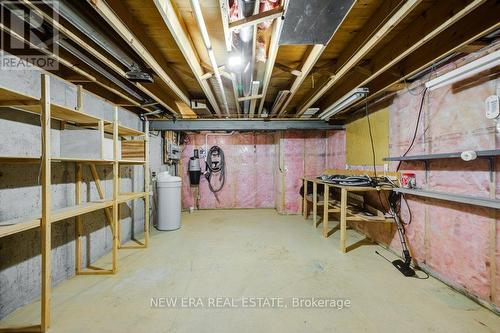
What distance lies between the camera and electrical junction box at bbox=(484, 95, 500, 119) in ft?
5.16

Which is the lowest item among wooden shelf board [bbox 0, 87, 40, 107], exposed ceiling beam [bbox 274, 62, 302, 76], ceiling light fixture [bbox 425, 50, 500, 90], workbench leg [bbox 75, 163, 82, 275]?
workbench leg [bbox 75, 163, 82, 275]

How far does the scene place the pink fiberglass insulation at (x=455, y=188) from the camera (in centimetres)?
168

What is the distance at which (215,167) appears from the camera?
532cm

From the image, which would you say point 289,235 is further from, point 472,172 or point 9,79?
point 9,79

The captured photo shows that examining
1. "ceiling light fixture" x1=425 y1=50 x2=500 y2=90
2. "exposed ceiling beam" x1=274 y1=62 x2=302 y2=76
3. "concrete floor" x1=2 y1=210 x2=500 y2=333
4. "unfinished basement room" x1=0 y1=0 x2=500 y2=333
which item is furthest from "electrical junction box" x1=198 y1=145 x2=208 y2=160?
"ceiling light fixture" x1=425 y1=50 x2=500 y2=90

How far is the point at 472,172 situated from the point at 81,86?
3973 mm

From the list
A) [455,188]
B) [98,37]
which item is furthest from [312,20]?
[455,188]

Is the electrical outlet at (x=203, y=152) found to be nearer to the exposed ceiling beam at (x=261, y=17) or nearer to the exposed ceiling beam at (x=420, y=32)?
the exposed ceiling beam at (x=420, y=32)

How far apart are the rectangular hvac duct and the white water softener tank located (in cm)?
291

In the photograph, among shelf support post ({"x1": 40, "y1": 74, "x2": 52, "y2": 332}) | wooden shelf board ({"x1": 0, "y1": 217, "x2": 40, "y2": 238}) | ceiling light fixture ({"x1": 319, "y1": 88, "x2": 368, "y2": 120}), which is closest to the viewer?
wooden shelf board ({"x1": 0, "y1": 217, "x2": 40, "y2": 238})

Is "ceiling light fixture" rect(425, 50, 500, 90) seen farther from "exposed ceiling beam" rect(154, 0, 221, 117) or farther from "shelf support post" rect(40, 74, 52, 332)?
"shelf support post" rect(40, 74, 52, 332)

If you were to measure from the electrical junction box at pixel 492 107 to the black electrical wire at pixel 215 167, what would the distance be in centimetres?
457

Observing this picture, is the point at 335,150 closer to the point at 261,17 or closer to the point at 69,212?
the point at 261,17

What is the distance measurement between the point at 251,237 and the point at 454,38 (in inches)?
127
